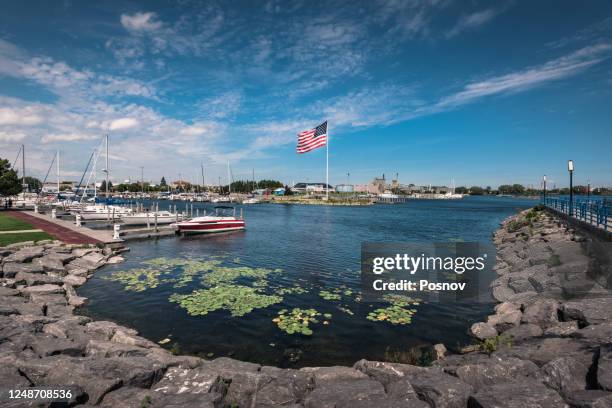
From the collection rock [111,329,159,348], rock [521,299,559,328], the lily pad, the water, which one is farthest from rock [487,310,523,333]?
rock [111,329,159,348]

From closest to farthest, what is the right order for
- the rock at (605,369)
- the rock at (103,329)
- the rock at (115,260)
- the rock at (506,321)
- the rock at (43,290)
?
1. the rock at (605,369)
2. the rock at (103,329)
3. the rock at (506,321)
4. the rock at (43,290)
5. the rock at (115,260)

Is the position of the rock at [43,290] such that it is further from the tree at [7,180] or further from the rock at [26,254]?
the tree at [7,180]

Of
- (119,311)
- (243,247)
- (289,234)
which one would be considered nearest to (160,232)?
(243,247)

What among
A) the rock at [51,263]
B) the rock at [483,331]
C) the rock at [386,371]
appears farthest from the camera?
the rock at [51,263]

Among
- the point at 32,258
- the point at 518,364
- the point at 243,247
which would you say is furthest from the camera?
the point at 243,247

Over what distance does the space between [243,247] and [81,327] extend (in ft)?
65.5

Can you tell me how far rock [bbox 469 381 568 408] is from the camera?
209 inches

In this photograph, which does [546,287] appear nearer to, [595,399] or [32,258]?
[595,399]

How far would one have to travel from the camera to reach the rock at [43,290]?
46.4 ft

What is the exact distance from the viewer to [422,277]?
805 inches

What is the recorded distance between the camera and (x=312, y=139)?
64.9 meters

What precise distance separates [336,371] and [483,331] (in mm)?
6322

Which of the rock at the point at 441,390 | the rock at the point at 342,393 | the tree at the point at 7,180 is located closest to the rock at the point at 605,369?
the rock at the point at 441,390

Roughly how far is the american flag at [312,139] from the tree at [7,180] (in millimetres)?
45519
